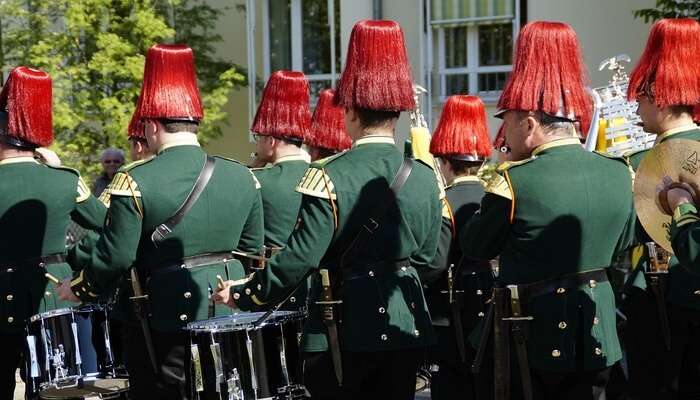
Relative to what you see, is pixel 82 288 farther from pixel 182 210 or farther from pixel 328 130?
pixel 328 130

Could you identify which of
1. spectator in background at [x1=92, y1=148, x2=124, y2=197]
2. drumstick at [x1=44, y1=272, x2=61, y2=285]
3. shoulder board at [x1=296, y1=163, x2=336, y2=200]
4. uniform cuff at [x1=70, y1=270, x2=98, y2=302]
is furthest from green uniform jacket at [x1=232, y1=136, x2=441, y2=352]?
spectator in background at [x1=92, y1=148, x2=124, y2=197]

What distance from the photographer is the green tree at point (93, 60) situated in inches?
Answer: 671

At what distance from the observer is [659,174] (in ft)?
14.0

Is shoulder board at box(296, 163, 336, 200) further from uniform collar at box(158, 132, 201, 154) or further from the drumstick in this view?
the drumstick

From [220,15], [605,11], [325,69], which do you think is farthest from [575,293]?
[220,15]

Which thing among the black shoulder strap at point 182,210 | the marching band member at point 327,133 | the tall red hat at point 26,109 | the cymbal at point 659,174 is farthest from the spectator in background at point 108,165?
the cymbal at point 659,174

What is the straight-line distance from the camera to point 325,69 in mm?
18250

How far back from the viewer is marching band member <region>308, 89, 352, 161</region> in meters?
7.34

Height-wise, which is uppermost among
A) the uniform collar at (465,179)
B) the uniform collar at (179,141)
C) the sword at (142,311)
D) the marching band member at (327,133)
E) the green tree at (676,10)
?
the green tree at (676,10)

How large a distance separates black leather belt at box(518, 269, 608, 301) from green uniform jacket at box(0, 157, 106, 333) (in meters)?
2.71

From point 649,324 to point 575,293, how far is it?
1274 millimetres

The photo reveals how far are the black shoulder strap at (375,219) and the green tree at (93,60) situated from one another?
12618 millimetres

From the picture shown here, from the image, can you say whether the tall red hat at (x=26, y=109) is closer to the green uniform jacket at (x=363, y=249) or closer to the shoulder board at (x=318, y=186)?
the green uniform jacket at (x=363, y=249)

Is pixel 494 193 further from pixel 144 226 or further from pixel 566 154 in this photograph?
pixel 144 226
